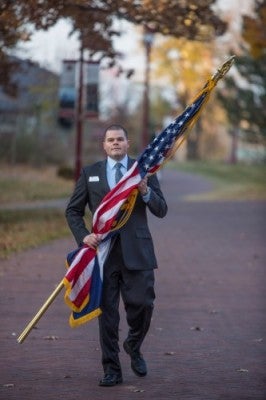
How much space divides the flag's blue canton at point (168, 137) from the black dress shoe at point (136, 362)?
1.29 metres

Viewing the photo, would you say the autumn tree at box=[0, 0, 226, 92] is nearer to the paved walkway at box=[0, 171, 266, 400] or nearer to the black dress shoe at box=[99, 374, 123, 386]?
the paved walkway at box=[0, 171, 266, 400]

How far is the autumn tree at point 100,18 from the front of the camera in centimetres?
1953

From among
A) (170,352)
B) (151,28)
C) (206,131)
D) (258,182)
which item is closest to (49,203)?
(151,28)

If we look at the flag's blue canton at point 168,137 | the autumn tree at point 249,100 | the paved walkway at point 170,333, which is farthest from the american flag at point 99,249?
the autumn tree at point 249,100

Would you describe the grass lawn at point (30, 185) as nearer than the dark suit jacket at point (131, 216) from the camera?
No

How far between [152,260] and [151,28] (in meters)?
14.1

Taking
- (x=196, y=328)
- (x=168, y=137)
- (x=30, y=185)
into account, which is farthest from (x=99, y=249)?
(x=30, y=185)

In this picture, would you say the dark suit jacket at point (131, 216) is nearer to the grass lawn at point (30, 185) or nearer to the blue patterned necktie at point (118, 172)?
the blue patterned necktie at point (118, 172)

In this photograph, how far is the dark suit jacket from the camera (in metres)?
8.30

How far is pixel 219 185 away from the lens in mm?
46250

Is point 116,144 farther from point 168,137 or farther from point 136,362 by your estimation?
point 136,362

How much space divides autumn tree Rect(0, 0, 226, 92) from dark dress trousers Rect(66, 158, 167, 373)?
10698 millimetres

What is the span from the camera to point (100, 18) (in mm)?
21344

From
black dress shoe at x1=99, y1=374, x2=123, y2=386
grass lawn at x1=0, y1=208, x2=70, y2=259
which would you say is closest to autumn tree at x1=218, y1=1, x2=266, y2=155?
grass lawn at x1=0, y1=208, x2=70, y2=259
